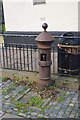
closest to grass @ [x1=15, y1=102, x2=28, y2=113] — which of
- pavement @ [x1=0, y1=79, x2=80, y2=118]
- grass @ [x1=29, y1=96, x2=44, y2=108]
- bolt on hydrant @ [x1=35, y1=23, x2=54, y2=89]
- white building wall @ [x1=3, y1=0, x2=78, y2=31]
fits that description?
pavement @ [x1=0, y1=79, x2=80, y2=118]

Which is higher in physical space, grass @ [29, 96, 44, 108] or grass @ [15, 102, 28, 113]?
grass @ [29, 96, 44, 108]

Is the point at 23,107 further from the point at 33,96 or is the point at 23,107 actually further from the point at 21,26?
the point at 21,26

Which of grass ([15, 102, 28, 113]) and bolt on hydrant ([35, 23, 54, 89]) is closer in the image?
grass ([15, 102, 28, 113])

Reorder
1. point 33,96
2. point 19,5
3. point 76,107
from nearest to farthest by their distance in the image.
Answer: point 76,107 → point 33,96 → point 19,5

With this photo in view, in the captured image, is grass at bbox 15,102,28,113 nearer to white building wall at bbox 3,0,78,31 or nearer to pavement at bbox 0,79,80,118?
pavement at bbox 0,79,80,118

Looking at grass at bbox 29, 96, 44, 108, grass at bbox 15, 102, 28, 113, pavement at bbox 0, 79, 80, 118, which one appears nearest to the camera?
pavement at bbox 0, 79, 80, 118

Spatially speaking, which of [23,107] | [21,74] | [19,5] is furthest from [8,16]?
[23,107]

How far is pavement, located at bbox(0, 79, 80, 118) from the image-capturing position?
13.0 ft

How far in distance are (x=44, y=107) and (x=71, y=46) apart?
153 cm

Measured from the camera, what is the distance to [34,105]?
4.30 meters

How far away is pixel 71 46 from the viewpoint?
193 inches

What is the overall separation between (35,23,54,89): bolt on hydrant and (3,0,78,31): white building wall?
346 cm

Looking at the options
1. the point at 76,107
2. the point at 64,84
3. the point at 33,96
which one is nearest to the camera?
the point at 76,107

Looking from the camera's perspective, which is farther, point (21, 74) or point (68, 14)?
point (68, 14)
